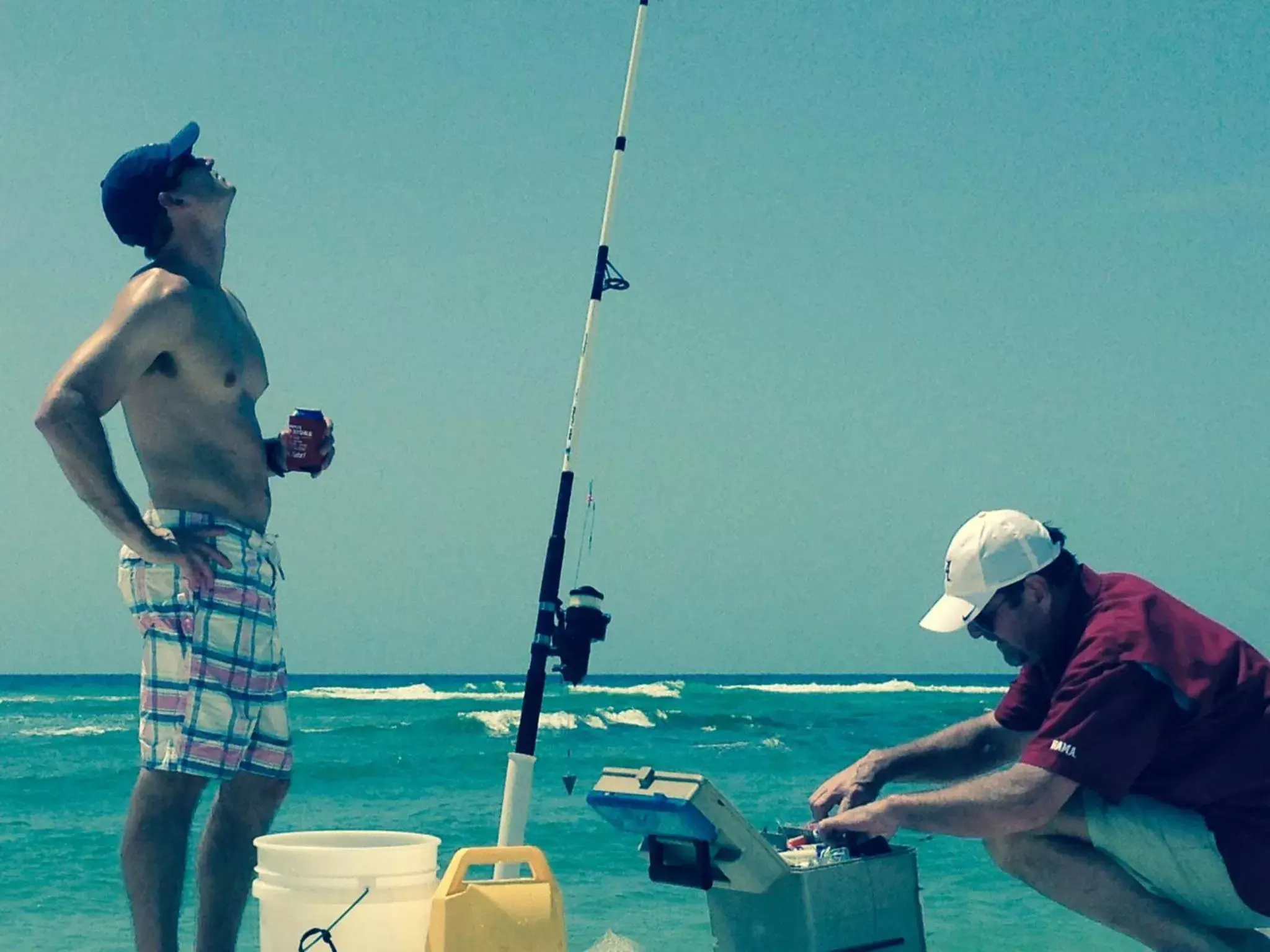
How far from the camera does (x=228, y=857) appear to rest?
2984 millimetres

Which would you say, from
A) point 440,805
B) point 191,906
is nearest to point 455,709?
point 440,805

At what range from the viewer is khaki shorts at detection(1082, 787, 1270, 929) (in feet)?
9.68

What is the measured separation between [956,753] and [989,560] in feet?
2.20

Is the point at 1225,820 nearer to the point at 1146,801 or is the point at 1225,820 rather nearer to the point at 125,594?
the point at 1146,801

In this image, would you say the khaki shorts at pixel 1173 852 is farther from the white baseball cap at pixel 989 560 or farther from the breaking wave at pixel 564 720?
the breaking wave at pixel 564 720

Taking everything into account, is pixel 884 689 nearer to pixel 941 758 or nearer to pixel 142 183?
pixel 941 758

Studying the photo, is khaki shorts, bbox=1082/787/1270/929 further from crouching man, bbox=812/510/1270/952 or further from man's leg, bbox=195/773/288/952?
man's leg, bbox=195/773/288/952

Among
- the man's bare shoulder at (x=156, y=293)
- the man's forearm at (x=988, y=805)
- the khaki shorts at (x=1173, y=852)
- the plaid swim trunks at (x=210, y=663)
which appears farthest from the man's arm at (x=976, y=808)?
the man's bare shoulder at (x=156, y=293)

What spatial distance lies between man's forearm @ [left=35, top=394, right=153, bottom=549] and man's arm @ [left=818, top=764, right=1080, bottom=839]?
149 cm

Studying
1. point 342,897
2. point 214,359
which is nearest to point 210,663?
point 342,897

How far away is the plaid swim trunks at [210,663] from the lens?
2852 mm

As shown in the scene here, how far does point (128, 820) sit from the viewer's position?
9.44 feet

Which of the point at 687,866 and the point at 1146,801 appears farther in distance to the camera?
the point at 1146,801

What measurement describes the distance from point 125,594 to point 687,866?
128 cm
